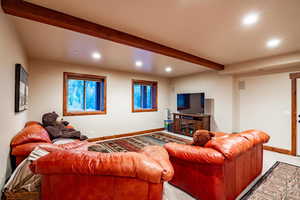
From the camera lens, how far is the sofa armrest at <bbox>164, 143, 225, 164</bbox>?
59.3 inches

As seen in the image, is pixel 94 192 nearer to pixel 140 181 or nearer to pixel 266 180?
pixel 140 181

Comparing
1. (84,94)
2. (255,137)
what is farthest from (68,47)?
(255,137)

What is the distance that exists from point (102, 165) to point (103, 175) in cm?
9

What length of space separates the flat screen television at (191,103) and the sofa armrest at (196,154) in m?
3.51

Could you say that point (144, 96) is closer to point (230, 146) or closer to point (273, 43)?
point (273, 43)

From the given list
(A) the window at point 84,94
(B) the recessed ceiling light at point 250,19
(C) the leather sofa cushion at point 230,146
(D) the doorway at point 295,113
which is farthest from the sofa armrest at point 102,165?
(D) the doorway at point 295,113

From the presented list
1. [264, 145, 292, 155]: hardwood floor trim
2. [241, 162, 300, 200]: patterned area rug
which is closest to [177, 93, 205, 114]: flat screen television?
[264, 145, 292, 155]: hardwood floor trim

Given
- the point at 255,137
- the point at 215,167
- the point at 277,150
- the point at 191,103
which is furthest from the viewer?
the point at 191,103

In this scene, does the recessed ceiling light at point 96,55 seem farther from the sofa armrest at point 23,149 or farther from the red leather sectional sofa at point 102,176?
the red leather sectional sofa at point 102,176

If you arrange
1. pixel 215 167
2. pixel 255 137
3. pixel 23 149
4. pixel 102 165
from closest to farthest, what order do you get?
pixel 102 165 < pixel 215 167 < pixel 23 149 < pixel 255 137

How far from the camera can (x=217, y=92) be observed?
4887 mm

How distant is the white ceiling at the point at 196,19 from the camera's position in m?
1.66

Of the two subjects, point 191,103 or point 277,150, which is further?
point 191,103

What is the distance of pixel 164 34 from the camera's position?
2.44 m
